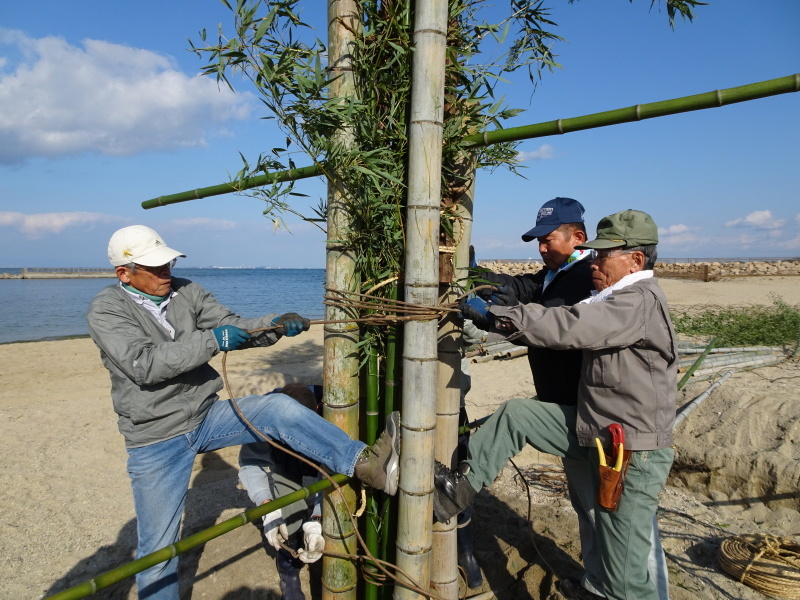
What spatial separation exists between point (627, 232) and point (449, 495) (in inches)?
62.4

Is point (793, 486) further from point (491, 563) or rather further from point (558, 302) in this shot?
point (558, 302)

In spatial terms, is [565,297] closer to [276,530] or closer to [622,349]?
[622,349]

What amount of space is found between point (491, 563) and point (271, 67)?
3.43 metres

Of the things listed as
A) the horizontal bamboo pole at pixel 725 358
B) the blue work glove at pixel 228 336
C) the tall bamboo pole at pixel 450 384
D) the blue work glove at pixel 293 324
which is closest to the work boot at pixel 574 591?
the tall bamboo pole at pixel 450 384

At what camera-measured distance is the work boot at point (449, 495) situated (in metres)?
2.69

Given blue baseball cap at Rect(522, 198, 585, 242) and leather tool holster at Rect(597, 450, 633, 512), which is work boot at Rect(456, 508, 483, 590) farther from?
blue baseball cap at Rect(522, 198, 585, 242)

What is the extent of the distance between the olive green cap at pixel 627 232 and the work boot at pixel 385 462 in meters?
1.30

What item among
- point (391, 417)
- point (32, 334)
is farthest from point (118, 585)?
point (32, 334)

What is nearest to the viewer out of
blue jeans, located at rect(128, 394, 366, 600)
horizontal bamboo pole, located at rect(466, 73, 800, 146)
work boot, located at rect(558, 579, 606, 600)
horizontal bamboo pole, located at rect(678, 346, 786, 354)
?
horizontal bamboo pole, located at rect(466, 73, 800, 146)

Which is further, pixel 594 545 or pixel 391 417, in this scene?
pixel 594 545

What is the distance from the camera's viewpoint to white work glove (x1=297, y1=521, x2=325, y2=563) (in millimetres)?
2820

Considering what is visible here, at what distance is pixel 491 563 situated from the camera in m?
3.71

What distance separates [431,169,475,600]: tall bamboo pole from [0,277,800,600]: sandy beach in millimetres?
802

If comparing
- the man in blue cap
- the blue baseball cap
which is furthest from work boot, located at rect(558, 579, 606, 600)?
the blue baseball cap
